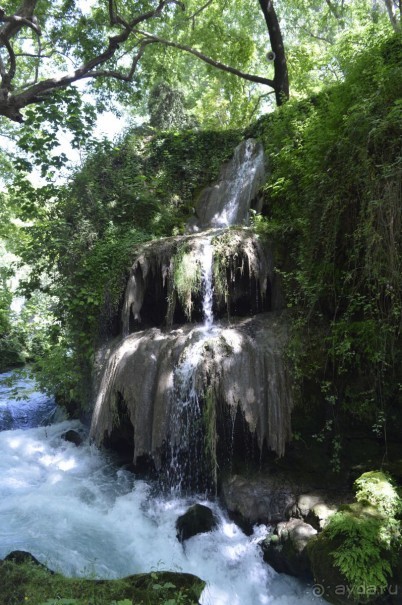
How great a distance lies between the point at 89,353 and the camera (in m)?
8.31

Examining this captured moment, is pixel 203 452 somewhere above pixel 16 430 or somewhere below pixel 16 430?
above

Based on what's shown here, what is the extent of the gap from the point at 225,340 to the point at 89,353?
11.2 feet

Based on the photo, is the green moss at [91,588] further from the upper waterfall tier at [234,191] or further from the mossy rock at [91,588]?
the upper waterfall tier at [234,191]

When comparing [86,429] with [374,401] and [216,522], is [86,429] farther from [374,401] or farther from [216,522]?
[374,401]

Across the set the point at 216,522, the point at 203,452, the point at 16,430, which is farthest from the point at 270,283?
the point at 16,430

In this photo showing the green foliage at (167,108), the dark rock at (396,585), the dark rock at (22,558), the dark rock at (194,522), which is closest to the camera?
the dark rock at (396,585)

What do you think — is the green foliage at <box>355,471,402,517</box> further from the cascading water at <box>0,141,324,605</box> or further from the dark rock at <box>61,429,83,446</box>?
the dark rock at <box>61,429,83,446</box>

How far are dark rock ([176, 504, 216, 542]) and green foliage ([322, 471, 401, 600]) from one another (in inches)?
67.8

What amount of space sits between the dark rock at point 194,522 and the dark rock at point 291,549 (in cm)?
82

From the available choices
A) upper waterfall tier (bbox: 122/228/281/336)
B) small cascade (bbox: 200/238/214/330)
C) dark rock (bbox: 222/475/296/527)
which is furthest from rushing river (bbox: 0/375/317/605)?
small cascade (bbox: 200/238/214/330)

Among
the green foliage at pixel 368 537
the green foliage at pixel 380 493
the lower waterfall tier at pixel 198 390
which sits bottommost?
the green foliage at pixel 368 537

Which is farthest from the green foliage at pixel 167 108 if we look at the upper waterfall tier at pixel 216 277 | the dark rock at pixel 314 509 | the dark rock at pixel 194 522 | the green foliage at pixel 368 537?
the green foliage at pixel 368 537

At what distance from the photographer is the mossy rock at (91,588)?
11.7 ft

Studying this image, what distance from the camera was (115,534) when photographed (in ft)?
17.6
